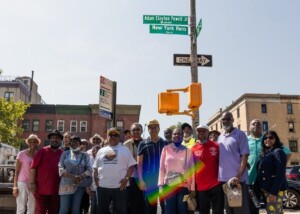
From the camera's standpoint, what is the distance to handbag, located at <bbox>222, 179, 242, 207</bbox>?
16.5 feet

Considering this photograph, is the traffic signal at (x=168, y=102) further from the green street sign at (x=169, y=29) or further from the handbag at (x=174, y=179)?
the handbag at (x=174, y=179)

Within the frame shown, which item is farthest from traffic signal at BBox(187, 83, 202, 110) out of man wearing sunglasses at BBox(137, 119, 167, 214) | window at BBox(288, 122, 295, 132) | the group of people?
window at BBox(288, 122, 295, 132)

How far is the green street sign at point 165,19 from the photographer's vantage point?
9.04 metres

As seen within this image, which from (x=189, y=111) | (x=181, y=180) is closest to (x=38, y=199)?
(x=181, y=180)

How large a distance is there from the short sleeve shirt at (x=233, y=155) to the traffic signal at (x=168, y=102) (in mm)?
2562

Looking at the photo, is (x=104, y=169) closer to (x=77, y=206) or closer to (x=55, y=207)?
(x=77, y=206)

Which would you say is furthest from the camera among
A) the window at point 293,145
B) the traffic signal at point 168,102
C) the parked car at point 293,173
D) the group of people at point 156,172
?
the window at point 293,145

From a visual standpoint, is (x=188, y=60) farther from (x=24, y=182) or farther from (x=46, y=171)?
(x=24, y=182)

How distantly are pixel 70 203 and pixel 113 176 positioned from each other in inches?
46.3

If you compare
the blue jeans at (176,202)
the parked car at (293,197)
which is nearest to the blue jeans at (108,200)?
the blue jeans at (176,202)

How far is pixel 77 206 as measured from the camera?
6.45m

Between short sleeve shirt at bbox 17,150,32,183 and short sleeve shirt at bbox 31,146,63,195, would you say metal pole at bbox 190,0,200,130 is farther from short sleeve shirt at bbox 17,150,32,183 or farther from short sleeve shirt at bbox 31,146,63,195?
short sleeve shirt at bbox 17,150,32,183

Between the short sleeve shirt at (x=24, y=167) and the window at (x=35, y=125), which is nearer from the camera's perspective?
the short sleeve shirt at (x=24, y=167)

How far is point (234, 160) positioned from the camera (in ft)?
17.4
